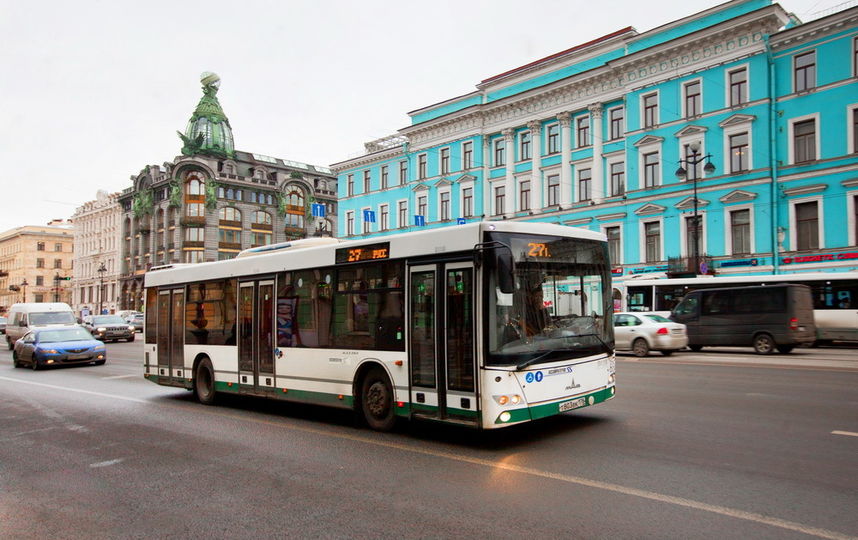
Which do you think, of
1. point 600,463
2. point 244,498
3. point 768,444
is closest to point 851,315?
point 768,444

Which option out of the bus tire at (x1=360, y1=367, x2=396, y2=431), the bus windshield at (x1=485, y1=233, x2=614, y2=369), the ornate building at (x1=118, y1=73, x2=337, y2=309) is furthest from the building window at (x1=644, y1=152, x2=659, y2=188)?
the ornate building at (x1=118, y1=73, x2=337, y2=309)

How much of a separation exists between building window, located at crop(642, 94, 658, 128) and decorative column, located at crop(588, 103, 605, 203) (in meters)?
2.95

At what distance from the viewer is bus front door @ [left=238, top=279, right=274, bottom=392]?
1055cm

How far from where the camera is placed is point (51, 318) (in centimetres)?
2966

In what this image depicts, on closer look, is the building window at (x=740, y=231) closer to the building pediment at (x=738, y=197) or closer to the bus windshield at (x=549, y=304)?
the building pediment at (x=738, y=197)

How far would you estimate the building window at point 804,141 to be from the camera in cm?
3125

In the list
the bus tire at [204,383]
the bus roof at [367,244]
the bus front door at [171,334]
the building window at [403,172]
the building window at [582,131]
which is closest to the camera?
the bus roof at [367,244]

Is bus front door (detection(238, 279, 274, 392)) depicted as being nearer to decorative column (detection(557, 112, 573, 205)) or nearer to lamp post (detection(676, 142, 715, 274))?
lamp post (detection(676, 142, 715, 274))

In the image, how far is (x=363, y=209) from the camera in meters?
55.9

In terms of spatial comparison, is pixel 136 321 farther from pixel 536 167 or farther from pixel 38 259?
pixel 38 259

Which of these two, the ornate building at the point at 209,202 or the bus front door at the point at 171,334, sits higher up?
the ornate building at the point at 209,202

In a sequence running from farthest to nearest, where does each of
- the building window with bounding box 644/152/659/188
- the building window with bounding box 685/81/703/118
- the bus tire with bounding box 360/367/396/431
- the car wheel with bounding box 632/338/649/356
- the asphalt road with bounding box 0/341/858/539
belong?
1. the building window with bounding box 644/152/659/188
2. the building window with bounding box 685/81/703/118
3. the car wheel with bounding box 632/338/649/356
4. the bus tire with bounding box 360/367/396/431
5. the asphalt road with bounding box 0/341/858/539

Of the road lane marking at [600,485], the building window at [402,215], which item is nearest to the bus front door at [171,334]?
the road lane marking at [600,485]

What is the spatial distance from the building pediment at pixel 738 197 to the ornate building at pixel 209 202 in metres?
53.2
